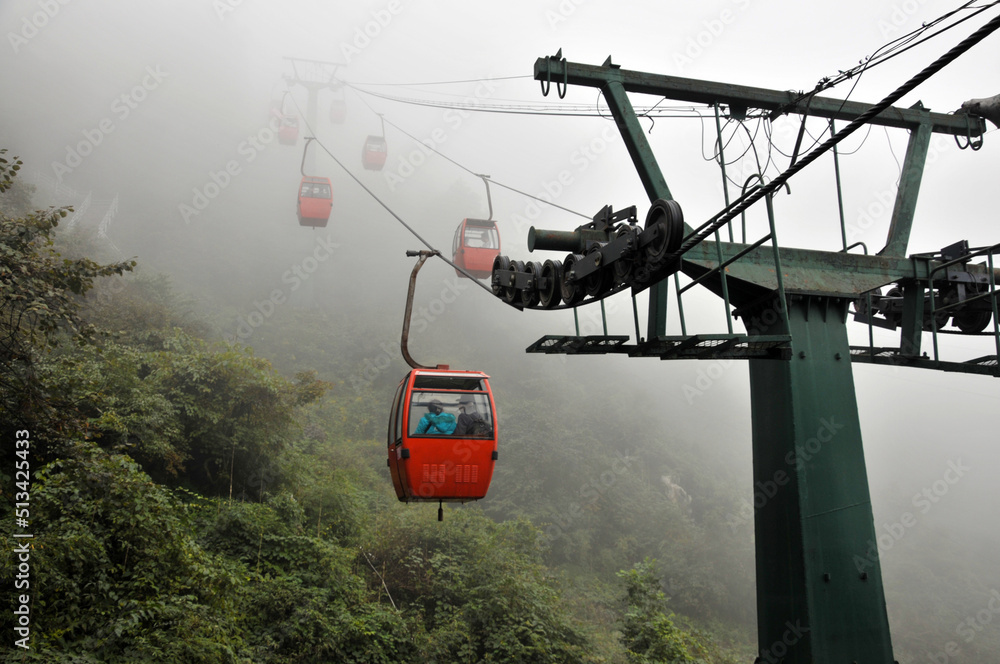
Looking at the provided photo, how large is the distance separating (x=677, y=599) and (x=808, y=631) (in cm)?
1621

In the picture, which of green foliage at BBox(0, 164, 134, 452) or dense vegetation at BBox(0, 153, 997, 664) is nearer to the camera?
green foliage at BBox(0, 164, 134, 452)

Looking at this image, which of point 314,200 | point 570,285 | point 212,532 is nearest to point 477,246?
point 314,200

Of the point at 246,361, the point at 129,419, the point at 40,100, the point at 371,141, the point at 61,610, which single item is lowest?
the point at 61,610

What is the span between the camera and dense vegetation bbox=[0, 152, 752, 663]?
5.67 m

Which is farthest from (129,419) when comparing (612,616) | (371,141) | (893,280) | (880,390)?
(880,390)

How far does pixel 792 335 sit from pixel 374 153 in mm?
29593

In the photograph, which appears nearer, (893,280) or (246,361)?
(893,280)

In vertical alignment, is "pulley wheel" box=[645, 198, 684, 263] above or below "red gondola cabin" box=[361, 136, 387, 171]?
below

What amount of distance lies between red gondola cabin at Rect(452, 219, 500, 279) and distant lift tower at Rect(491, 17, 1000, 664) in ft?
39.0

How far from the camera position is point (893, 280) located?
5.76 meters

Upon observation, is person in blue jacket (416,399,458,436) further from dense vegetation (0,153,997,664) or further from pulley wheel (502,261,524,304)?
dense vegetation (0,153,997,664)

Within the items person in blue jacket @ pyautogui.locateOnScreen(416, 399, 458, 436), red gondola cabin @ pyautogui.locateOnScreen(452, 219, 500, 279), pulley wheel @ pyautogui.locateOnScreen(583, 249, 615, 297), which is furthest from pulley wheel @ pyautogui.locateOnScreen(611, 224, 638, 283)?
Result: red gondola cabin @ pyautogui.locateOnScreen(452, 219, 500, 279)

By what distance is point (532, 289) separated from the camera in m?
5.45

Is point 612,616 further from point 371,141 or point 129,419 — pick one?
point 371,141
